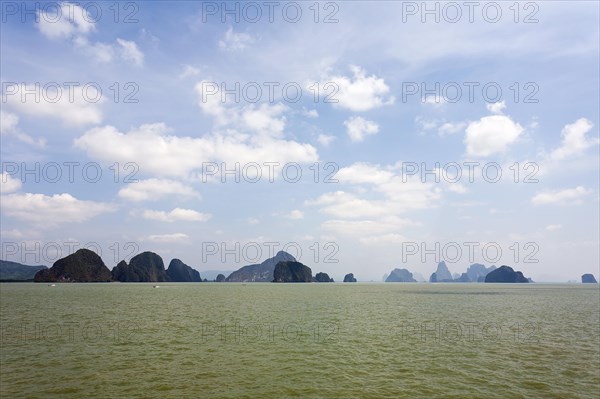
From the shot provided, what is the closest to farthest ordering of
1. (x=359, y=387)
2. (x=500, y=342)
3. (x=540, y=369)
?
(x=359, y=387) < (x=540, y=369) < (x=500, y=342)

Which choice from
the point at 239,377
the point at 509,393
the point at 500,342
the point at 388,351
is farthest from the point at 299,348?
the point at 500,342

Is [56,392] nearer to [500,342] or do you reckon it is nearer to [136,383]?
[136,383]

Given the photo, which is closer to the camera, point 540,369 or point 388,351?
point 540,369

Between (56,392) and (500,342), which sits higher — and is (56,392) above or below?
above

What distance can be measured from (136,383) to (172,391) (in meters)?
4.11

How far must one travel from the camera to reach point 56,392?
28641 mm

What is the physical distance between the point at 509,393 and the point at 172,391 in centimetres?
2722

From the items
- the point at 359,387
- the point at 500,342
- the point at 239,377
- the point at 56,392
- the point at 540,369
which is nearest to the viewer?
the point at 56,392

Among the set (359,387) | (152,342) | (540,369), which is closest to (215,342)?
(152,342)

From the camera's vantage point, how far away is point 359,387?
3114cm

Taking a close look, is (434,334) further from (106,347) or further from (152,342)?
(106,347)

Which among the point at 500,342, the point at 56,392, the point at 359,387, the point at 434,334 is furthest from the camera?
the point at 434,334

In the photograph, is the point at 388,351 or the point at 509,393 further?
the point at 388,351

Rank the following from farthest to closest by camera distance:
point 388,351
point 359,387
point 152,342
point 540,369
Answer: point 152,342 < point 388,351 < point 540,369 < point 359,387
